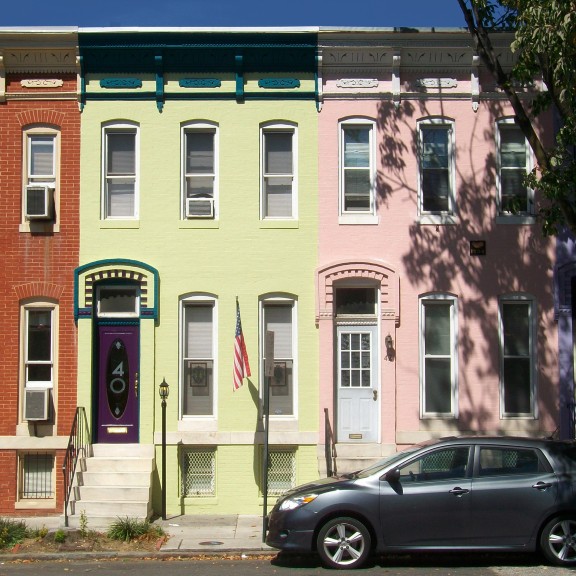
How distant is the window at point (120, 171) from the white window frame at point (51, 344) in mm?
1879

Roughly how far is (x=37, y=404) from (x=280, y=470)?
4.17m

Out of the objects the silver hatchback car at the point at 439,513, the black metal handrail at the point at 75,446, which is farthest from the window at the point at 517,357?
the black metal handrail at the point at 75,446

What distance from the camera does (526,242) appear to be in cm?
1571

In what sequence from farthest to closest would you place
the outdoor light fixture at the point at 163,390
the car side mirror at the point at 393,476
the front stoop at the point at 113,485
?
the outdoor light fixture at the point at 163,390 → the front stoop at the point at 113,485 → the car side mirror at the point at 393,476

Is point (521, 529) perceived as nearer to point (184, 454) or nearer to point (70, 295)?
point (184, 454)

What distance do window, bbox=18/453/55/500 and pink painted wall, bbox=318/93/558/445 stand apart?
186 inches

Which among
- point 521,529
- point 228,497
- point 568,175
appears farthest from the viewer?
point 228,497

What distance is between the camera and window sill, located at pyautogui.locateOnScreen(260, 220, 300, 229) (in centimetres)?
1567

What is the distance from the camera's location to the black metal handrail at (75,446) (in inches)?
566

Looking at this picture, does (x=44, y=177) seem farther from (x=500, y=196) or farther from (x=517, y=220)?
(x=517, y=220)

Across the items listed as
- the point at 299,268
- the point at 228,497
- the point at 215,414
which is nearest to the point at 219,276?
the point at 299,268

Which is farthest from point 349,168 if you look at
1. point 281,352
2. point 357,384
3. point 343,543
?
point 343,543

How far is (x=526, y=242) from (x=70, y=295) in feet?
25.6

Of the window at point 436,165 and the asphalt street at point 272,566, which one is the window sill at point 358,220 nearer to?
the window at point 436,165
